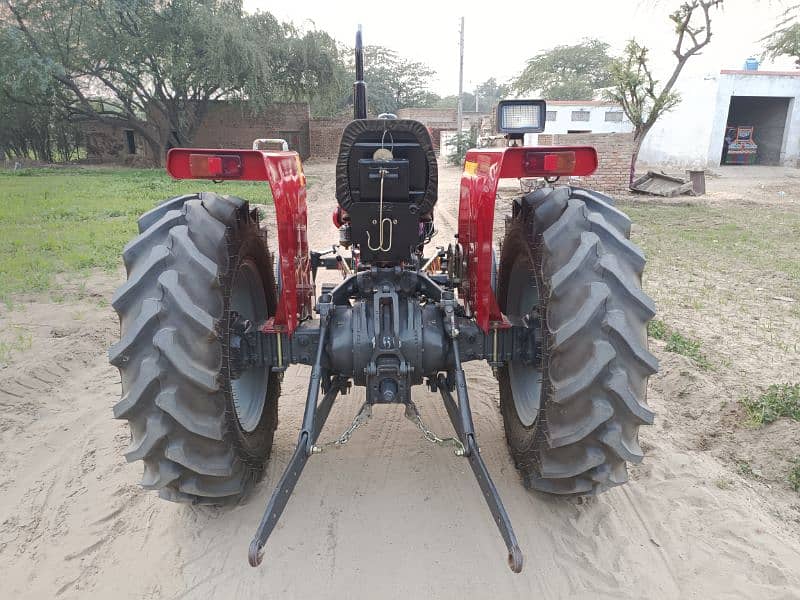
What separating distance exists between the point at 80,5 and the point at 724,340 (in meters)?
24.4

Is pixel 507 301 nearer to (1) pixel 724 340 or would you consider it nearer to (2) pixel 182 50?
(1) pixel 724 340

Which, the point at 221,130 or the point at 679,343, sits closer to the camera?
the point at 679,343

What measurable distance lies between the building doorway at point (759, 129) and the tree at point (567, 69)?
36.5 ft

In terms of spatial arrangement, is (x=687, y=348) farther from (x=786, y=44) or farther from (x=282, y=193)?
(x=786, y=44)

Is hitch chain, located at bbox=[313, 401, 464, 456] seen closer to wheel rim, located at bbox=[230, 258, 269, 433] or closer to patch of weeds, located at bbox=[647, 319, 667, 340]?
wheel rim, located at bbox=[230, 258, 269, 433]

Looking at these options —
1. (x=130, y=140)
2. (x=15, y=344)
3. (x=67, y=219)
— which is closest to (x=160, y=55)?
(x=130, y=140)

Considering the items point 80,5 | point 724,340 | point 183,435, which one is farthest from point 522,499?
point 80,5

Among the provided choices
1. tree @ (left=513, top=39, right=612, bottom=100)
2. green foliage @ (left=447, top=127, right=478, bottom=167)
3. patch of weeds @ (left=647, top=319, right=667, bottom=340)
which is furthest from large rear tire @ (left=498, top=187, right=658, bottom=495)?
tree @ (left=513, top=39, right=612, bottom=100)

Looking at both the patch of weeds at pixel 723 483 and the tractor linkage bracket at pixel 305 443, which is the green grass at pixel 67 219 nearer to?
the tractor linkage bracket at pixel 305 443

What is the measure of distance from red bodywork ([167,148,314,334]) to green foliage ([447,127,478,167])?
24.7 m

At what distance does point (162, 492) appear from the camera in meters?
2.55

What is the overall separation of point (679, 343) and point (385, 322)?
10.3 feet

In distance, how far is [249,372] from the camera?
3.30 meters

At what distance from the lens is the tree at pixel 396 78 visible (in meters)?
43.4
